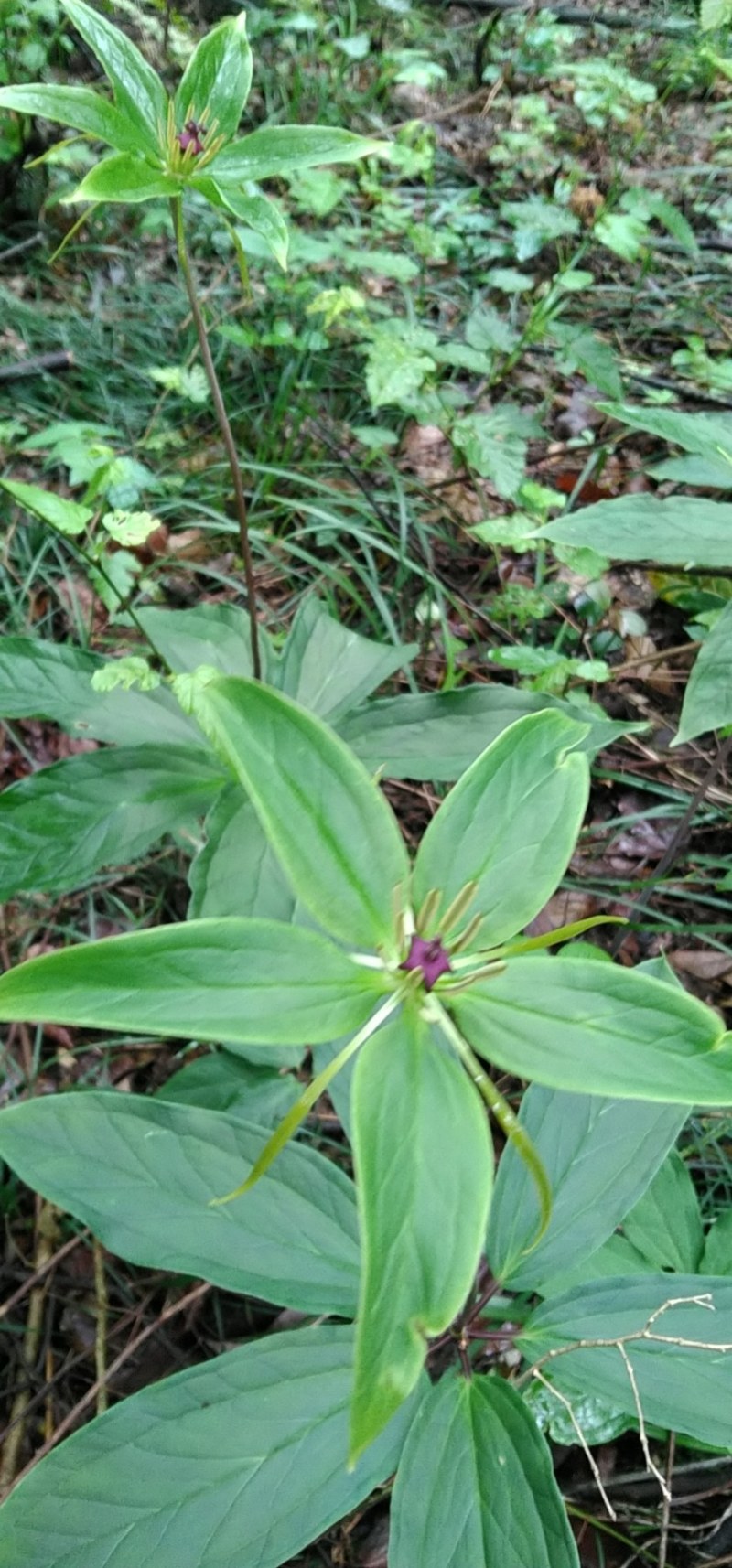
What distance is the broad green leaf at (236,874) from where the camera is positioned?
1159 millimetres

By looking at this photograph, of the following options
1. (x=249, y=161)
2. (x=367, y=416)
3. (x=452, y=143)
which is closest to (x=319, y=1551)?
(x=249, y=161)

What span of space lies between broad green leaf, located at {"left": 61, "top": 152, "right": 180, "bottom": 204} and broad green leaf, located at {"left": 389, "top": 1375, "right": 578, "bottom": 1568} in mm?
1128

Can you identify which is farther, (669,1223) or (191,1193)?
(669,1223)

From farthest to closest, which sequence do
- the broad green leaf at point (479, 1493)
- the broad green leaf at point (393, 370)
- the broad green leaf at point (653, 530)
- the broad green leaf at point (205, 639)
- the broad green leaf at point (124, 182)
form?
the broad green leaf at point (393, 370) → the broad green leaf at point (205, 639) → the broad green leaf at point (653, 530) → the broad green leaf at point (124, 182) → the broad green leaf at point (479, 1493)

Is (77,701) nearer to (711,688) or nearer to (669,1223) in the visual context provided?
(711,688)

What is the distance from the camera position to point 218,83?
0.97 meters

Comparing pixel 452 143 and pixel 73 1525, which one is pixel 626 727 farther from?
pixel 452 143

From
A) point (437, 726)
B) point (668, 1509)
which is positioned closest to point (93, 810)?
point (437, 726)

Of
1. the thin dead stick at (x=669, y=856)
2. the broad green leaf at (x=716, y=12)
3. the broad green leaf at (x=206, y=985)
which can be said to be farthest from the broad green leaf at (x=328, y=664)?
the broad green leaf at (x=716, y=12)

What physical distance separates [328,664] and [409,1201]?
3.19 ft

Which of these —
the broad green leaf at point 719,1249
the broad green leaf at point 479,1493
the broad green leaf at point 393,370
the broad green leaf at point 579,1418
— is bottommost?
the broad green leaf at point 579,1418

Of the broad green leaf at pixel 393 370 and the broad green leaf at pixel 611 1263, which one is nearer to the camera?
the broad green leaf at pixel 611 1263

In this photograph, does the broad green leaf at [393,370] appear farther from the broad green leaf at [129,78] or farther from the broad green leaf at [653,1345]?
the broad green leaf at [653,1345]

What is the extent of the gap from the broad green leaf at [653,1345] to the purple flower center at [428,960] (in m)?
0.41
